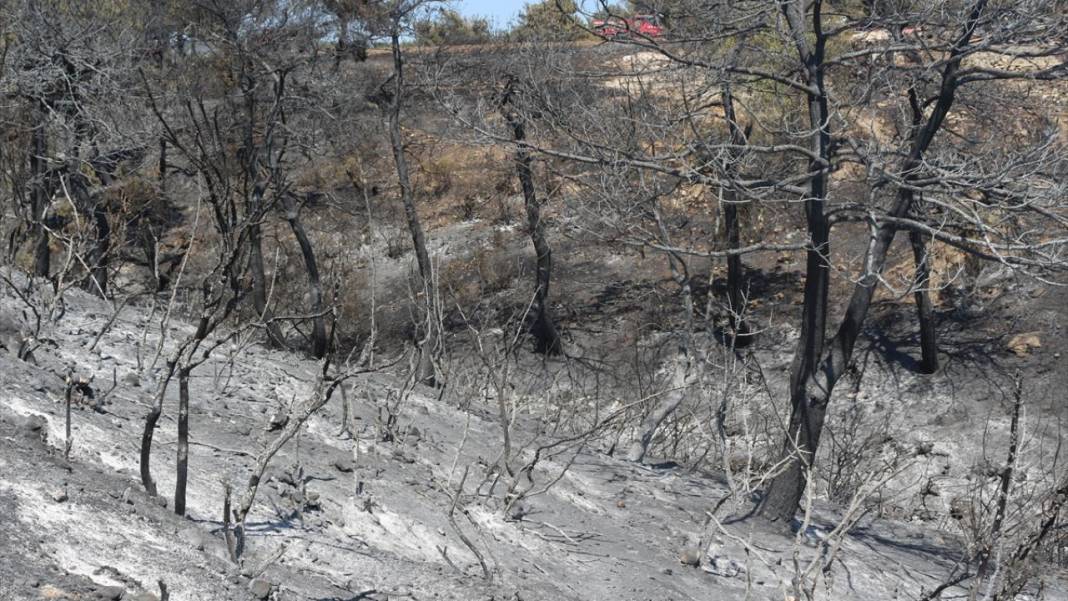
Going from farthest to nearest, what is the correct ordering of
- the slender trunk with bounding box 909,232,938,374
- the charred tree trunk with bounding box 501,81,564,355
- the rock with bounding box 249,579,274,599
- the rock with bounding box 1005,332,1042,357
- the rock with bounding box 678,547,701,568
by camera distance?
1. the charred tree trunk with bounding box 501,81,564,355
2. the rock with bounding box 1005,332,1042,357
3. the slender trunk with bounding box 909,232,938,374
4. the rock with bounding box 678,547,701,568
5. the rock with bounding box 249,579,274,599

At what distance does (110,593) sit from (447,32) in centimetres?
1794

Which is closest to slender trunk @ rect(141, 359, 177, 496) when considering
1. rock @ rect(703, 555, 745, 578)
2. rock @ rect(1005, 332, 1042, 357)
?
rock @ rect(703, 555, 745, 578)

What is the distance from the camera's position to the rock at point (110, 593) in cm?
448

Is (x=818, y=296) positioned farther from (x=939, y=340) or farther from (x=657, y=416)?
(x=939, y=340)

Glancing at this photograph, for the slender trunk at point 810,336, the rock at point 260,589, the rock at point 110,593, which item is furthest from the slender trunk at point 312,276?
the rock at point 110,593

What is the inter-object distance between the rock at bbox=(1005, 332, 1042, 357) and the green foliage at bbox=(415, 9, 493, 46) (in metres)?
9.07

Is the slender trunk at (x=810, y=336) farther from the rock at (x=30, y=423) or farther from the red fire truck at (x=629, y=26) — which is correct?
the rock at (x=30, y=423)

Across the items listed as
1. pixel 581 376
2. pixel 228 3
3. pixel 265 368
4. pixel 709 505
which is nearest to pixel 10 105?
pixel 228 3

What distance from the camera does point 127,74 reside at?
16.0 metres

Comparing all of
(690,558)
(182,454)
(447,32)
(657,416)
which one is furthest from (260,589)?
(447,32)

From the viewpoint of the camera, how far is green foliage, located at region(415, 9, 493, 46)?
54.7 ft

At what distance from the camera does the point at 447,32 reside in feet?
70.5

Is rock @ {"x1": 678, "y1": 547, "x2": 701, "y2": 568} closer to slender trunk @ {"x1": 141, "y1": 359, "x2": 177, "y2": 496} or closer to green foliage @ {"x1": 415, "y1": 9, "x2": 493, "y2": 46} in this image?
slender trunk @ {"x1": 141, "y1": 359, "x2": 177, "y2": 496}

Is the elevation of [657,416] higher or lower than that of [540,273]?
lower
